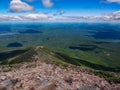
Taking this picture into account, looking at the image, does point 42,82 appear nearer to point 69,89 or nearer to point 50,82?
point 50,82

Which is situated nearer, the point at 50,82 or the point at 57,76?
the point at 50,82

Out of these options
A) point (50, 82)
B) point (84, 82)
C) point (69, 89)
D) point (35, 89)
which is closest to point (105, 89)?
point (84, 82)

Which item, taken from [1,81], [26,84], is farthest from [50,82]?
[1,81]

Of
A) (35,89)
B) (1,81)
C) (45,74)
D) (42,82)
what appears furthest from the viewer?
(45,74)

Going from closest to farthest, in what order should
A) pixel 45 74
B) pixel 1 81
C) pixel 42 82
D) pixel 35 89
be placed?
pixel 35 89 → pixel 42 82 → pixel 1 81 → pixel 45 74

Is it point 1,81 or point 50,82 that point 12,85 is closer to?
point 1,81

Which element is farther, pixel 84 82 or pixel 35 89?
pixel 84 82

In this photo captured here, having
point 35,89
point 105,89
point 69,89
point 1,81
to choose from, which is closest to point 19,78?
point 1,81

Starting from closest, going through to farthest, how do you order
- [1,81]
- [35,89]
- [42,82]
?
[35,89], [42,82], [1,81]
